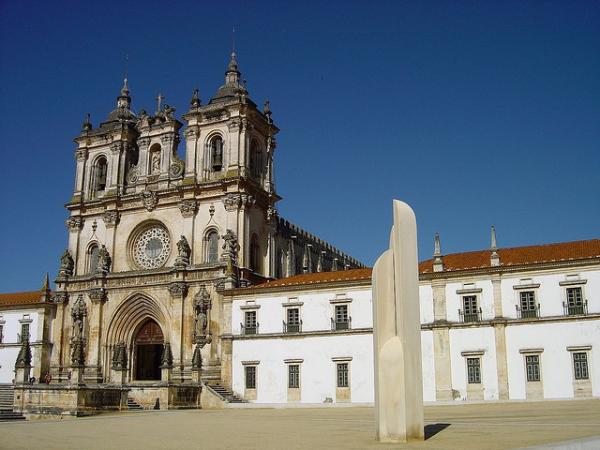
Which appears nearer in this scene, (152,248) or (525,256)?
(525,256)

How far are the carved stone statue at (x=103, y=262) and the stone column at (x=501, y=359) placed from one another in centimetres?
2802

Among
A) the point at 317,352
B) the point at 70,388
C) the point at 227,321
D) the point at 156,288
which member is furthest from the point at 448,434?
the point at 156,288

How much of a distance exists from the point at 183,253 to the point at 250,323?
799 cm

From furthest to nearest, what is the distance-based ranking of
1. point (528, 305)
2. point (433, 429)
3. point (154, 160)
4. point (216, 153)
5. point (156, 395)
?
point (154, 160) < point (216, 153) < point (156, 395) < point (528, 305) < point (433, 429)

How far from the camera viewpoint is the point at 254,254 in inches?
1919

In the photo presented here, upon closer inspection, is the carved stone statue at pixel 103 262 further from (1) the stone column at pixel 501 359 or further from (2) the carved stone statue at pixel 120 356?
(1) the stone column at pixel 501 359

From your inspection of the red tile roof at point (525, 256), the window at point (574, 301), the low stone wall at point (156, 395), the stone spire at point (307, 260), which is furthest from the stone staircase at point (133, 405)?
the window at point (574, 301)

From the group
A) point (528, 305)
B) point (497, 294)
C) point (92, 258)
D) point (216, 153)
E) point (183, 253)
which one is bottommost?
point (528, 305)

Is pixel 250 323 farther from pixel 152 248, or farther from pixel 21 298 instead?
pixel 21 298

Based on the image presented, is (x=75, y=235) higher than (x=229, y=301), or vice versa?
(x=75, y=235)

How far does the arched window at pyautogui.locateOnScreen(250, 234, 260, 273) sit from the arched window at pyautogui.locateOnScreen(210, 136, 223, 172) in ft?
18.9

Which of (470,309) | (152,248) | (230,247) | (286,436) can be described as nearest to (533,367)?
(470,309)

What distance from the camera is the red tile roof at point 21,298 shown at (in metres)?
52.4

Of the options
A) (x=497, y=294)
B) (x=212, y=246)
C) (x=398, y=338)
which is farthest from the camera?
(x=212, y=246)
